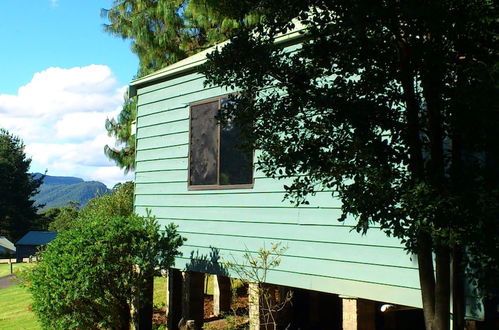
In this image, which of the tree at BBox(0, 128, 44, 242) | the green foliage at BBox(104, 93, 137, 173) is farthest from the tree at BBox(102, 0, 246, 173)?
the tree at BBox(0, 128, 44, 242)

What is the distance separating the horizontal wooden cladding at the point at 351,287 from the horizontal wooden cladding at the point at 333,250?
9.4 inches

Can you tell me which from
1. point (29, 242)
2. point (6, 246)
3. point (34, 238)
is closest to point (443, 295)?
point (29, 242)

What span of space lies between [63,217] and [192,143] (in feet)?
137

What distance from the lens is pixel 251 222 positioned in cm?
826

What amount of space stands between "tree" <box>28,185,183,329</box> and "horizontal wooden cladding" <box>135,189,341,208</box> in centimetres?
43

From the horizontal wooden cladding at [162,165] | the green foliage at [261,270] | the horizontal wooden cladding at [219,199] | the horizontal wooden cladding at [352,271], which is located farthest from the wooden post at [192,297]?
the horizontal wooden cladding at [352,271]

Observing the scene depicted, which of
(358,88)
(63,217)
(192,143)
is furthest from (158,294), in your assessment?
(63,217)

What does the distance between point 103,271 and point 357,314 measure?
434cm

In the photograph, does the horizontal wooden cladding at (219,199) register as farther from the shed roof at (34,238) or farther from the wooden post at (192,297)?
the shed roof at (34,238)

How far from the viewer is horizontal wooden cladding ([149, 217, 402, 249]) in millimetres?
6613

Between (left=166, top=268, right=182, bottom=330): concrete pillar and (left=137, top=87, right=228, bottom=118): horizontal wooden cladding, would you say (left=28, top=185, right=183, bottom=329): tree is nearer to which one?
(left=166, top=268, right=182, bottom=330): concrete pillar

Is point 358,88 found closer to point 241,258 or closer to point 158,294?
point 241,258

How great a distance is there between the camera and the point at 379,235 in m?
6.53

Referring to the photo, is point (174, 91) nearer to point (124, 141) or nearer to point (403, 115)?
point (403, 115)
